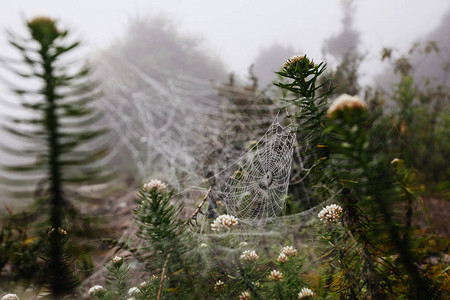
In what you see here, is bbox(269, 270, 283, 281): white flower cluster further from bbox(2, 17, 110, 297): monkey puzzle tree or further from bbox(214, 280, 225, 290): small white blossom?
bbox(2, 17, 110, 297): monkey puzzle tree

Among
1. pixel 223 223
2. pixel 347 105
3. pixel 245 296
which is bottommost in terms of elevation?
pixel 245 296

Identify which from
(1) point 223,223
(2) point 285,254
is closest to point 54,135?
(1) point 223,223

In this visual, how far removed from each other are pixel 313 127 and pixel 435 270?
580 millimetres

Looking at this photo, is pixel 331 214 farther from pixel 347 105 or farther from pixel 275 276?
pixel 347 105

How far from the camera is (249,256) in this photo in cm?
60

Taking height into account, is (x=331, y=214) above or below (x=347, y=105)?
below

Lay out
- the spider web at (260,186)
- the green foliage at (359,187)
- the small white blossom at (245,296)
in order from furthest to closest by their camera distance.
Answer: the spider web at (260,186), the small white blossom at (245,296), the green foliage at (359,187)

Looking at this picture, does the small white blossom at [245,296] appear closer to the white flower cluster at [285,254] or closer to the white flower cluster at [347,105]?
the white flower cluster at [285,254]

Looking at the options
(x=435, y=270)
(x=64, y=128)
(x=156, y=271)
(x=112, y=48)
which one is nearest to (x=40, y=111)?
(x=64, y=128)

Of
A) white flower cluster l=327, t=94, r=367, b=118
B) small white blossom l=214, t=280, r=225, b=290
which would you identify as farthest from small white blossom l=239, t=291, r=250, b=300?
white flower cluster l=327, t=94, r=367, b=118

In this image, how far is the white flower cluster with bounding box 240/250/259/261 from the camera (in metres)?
0.59

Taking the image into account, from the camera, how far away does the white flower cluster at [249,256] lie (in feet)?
1.95

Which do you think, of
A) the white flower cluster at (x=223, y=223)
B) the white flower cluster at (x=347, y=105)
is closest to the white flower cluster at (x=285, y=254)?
the white flower cluster at (x=223, y=223)

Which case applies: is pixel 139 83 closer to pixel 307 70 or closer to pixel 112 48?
pixel 112 48
